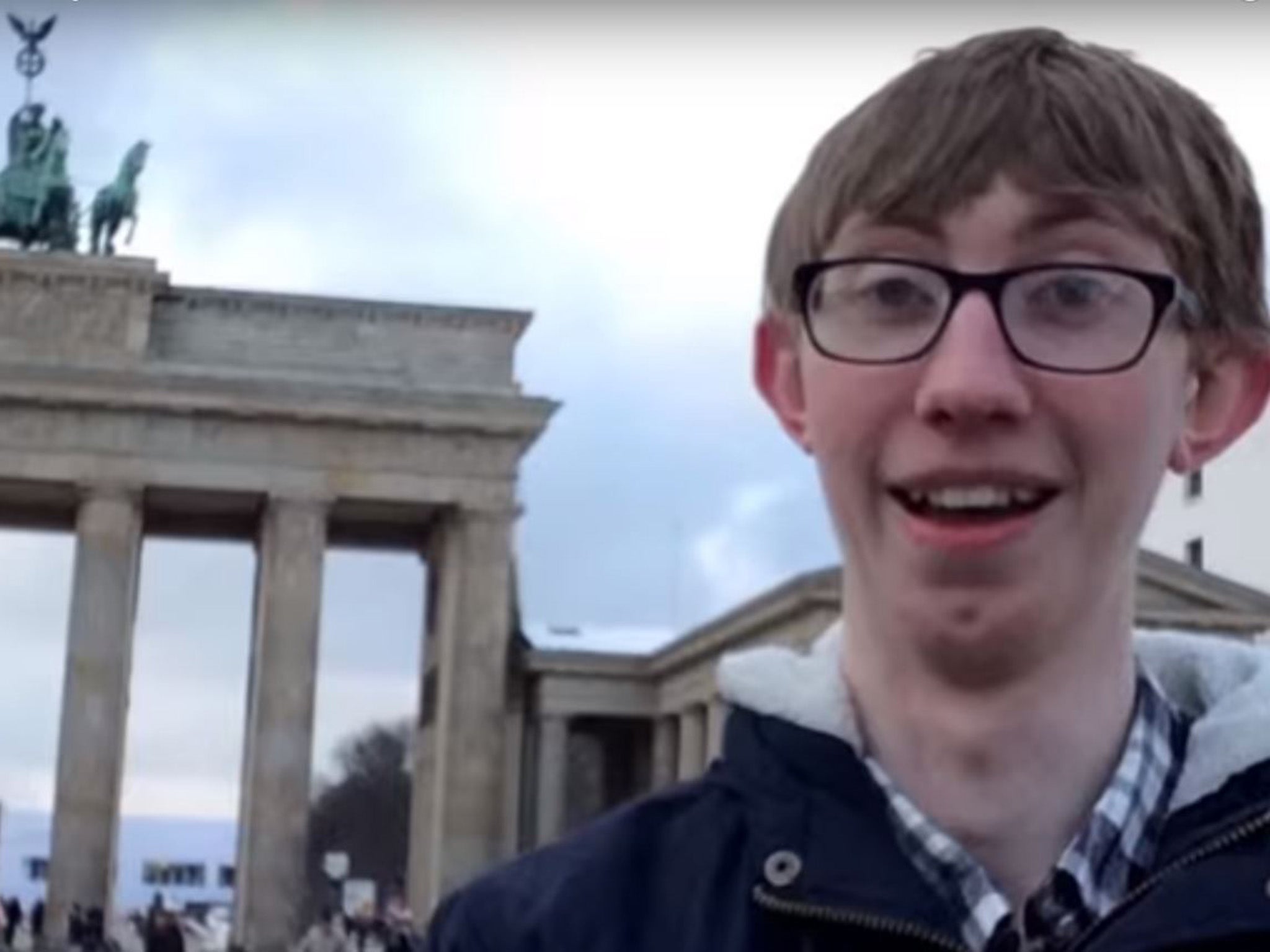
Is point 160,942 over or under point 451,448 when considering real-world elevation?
under

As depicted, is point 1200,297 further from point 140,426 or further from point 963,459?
point 140,426

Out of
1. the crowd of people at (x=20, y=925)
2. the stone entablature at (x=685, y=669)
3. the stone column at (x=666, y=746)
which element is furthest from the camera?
the stone column at (x=666, y=746)

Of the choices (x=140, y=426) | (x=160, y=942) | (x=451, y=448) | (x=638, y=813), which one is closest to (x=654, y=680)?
(x=451, y=448)

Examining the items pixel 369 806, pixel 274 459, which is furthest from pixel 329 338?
pixel 369 806

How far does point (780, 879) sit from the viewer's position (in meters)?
2.70

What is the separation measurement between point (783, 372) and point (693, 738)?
2236 inches

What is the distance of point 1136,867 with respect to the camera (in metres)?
2.83

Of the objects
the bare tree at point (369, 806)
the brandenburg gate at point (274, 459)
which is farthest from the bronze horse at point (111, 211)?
the bare tree at point (369, 806)

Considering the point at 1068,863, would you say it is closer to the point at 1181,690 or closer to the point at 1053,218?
the point at 1181,690

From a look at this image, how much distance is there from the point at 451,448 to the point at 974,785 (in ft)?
173

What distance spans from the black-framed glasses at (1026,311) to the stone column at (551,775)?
5935cm

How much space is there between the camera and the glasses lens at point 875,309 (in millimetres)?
2791

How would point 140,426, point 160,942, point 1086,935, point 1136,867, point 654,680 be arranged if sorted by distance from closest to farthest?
point 1086,935
point 1136,867
point 160,942
point 140,426
point 654,680

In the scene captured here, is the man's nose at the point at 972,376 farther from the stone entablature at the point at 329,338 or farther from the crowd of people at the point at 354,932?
the stone entablature at the point at 329,338
